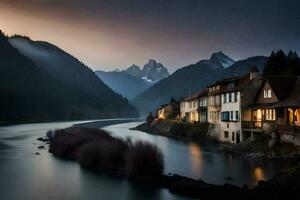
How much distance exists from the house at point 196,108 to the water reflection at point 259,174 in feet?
150

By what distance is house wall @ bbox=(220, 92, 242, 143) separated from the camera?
73.9 m

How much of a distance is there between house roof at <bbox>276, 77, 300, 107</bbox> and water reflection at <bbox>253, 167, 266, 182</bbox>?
14.6m

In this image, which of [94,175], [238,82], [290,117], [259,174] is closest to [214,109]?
[238,82]

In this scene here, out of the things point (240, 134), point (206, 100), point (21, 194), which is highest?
point (206, 100)

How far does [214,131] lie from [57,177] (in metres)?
45.0

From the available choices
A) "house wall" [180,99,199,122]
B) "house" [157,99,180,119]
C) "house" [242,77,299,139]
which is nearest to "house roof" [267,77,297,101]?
"house" [242,77,299,139]

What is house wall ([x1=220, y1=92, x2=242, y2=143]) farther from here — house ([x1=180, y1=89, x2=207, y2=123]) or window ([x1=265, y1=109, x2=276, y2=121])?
house ([x1=180, y1=89, x2=207, y2=123])

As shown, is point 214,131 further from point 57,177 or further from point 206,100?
point 57,177

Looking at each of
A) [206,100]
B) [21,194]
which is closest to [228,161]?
[21,194]

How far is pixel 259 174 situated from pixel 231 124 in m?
30.8

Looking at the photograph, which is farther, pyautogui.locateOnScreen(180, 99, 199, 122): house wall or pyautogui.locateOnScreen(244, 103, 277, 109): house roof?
pyautogui.locateOnScreen(180, 99, 199, 122): house wall

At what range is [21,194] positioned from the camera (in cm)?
3888

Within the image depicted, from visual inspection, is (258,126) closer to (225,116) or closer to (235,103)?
(235,103)

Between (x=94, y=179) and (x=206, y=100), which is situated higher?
(x=206, y=100)
